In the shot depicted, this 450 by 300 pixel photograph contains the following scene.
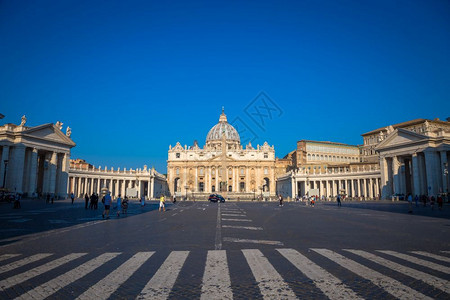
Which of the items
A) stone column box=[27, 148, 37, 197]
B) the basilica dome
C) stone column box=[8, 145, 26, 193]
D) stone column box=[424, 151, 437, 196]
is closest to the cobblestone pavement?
stone column box=[8, 145, 26, 193]

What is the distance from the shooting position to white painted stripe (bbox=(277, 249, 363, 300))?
4863mm

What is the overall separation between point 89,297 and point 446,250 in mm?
9211

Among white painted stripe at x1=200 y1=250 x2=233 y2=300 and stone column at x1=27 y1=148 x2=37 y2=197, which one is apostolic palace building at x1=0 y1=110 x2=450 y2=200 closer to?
stone column at x1=27 y1=148 x2=37 y2=197

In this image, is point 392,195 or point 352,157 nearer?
point 392,195

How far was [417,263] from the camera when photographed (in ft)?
23.2

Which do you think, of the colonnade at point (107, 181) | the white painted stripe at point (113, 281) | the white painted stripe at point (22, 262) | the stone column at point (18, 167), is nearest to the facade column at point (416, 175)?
the colonnade at point (107, 181)

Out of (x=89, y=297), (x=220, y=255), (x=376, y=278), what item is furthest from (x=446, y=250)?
(x=89, y=297)

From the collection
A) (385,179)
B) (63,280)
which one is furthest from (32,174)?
(385,179)

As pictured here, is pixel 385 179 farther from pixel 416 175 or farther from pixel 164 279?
pixel 164 279

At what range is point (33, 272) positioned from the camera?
6.28 m

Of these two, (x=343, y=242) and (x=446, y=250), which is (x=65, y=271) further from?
(x=446, y=250)

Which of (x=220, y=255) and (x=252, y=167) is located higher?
(x=252, y=167)

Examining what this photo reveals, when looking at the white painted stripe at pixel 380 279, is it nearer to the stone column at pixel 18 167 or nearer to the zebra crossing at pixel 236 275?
the zebra crossing at pixel 236 275

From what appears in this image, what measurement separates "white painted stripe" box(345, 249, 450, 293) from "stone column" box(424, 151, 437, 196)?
4537cm
